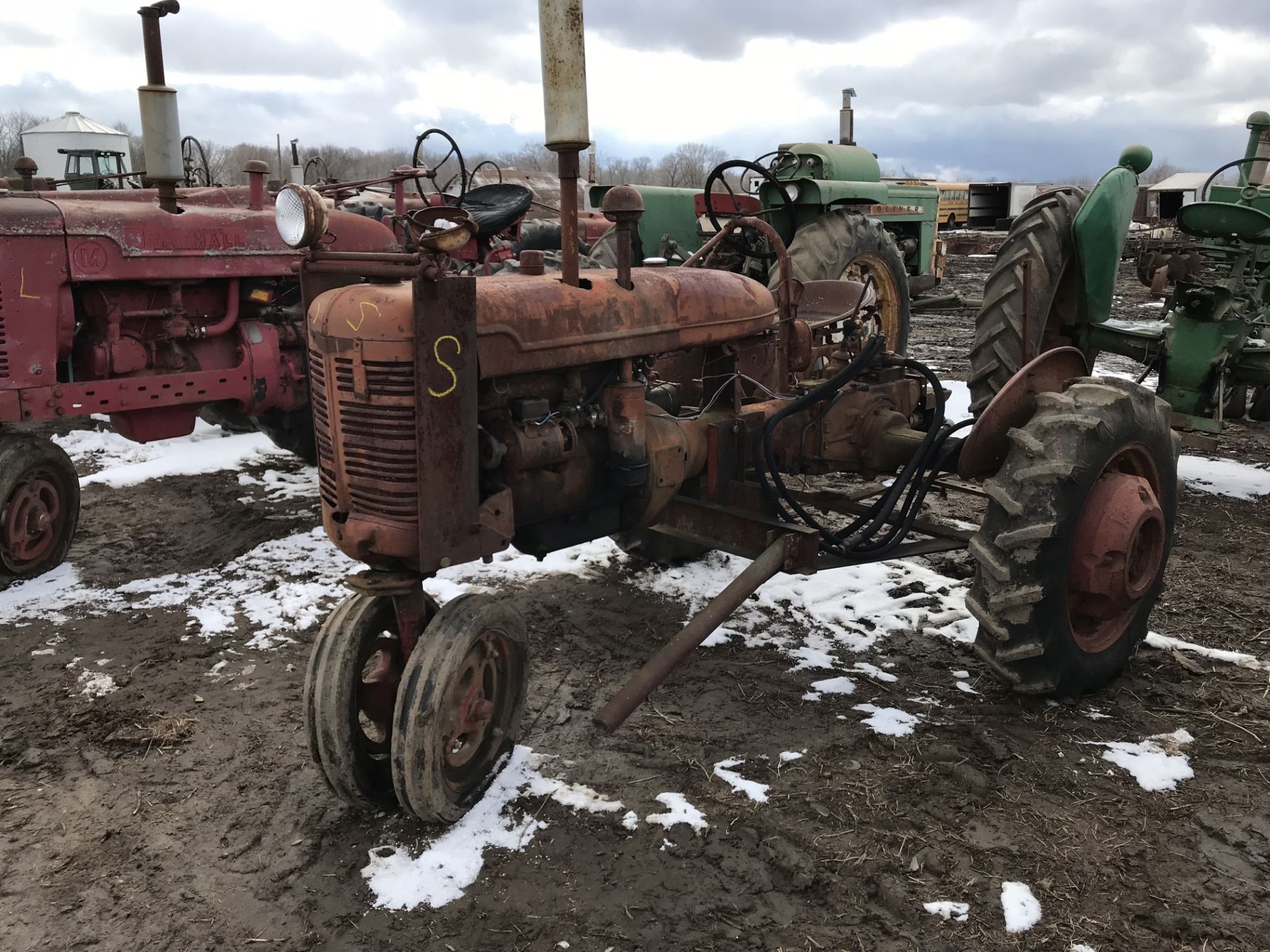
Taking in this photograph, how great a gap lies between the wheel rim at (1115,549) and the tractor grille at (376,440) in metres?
2.15

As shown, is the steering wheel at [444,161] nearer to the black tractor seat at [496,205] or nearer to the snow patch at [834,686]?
the black tractor seat at [496,205]

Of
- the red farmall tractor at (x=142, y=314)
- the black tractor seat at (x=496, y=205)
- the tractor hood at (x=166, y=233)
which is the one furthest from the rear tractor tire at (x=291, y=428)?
the black tractor seat at (x=496, y=205)

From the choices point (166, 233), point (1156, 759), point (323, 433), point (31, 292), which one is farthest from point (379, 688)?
point (166, 233)

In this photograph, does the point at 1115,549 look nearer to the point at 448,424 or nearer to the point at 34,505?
the point at 448,424

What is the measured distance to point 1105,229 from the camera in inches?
193

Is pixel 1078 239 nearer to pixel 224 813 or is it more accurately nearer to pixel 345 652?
pixel 345 652

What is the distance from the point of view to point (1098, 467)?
320cm

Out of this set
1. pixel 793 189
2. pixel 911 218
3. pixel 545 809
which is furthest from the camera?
pixel 911 218

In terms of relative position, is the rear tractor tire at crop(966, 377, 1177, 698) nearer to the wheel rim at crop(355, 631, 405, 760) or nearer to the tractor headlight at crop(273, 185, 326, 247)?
the wheel rim at crop(355, 631, 405, 760)

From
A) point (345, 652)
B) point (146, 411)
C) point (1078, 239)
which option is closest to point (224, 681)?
point (345, 652)

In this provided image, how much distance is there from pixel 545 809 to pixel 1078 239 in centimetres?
395

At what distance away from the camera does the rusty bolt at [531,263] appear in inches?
122

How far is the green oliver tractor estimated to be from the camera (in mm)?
6312

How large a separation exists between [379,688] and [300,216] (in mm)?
1286
